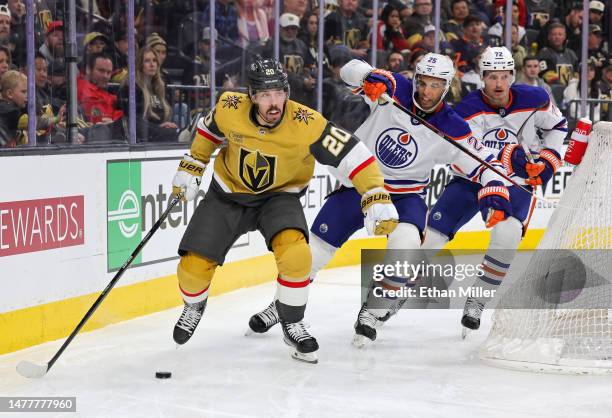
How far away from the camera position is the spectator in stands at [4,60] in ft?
13.1

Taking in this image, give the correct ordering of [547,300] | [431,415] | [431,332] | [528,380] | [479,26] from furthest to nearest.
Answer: [479,26] → [431,332] → [547,300] → [528,380] → [431,415]

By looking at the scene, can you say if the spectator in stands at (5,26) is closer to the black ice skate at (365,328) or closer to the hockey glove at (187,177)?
the hockey glove at (187,177)

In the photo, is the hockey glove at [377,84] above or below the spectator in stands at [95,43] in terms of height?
below

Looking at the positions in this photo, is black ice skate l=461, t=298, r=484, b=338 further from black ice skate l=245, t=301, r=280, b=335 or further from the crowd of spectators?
the crowd of spectators

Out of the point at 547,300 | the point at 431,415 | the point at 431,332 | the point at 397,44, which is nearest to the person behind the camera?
the point at 431,415

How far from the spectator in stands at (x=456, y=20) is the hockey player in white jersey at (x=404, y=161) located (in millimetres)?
3465

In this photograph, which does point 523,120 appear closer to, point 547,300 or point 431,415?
point 547,300

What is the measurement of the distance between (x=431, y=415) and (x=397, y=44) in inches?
178

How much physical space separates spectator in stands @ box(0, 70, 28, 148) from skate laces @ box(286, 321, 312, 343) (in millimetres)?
1297

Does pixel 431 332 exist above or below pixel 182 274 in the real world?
below

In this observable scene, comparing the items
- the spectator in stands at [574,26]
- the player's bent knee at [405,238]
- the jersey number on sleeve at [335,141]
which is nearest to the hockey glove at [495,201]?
the player's bent knee at [405,238]

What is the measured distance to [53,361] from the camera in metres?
Answer: 3.43

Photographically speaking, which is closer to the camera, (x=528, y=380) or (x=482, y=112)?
(x=528, y=380)

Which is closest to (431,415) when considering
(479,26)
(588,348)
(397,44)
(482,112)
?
(588,348)
